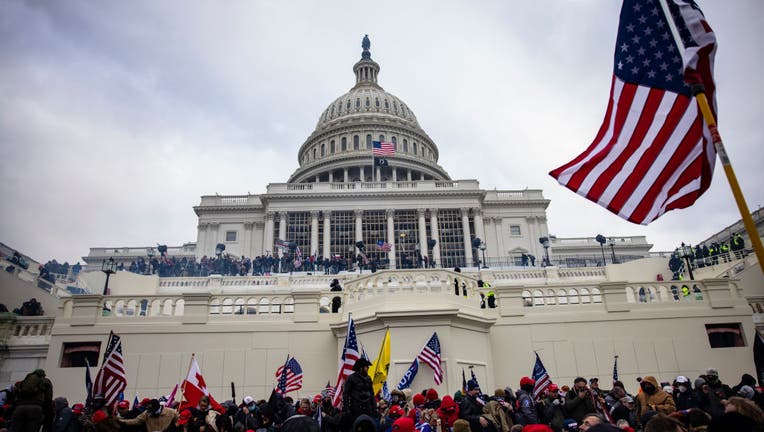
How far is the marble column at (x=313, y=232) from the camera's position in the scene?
2152 inches

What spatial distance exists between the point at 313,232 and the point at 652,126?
5019 cm

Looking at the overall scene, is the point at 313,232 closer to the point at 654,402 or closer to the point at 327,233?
the point at 327,233

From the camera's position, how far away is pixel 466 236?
2200 inches

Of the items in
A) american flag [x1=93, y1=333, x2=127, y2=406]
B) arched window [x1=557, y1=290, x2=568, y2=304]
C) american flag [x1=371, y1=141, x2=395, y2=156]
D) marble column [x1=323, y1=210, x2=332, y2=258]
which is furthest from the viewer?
american flag [x1=371, y1=141, x2=395, y2=156]

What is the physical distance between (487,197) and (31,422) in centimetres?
5600

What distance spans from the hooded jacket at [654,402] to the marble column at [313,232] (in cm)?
4698

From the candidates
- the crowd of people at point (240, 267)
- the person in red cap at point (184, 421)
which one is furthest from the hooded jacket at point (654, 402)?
the crowd of people at point (240, 267)

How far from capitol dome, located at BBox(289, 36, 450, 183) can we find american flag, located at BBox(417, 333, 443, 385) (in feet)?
188

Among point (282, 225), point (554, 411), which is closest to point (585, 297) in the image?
point (554, 411)

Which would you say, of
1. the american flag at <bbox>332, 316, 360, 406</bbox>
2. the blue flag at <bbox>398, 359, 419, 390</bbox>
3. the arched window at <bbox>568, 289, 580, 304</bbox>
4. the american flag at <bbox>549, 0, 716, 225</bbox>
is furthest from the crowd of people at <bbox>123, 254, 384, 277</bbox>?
the american flag at <bbox>549, 0, 716, 225</bbox>

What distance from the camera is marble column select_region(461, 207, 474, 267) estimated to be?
178 ft

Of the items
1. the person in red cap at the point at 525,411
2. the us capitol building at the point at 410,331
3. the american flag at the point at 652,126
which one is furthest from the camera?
the us capitol building at the point at 410,331

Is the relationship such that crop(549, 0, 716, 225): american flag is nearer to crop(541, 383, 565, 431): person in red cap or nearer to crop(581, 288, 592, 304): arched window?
crop(541, 383, 565, 431): person in red cap

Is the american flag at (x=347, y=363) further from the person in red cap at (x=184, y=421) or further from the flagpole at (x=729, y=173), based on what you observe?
the flagpole at (x=729, y=173)
